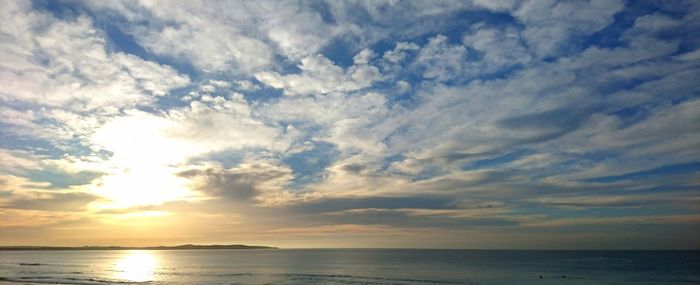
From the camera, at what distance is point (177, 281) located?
111000 mm

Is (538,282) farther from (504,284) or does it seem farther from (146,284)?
(146,284)

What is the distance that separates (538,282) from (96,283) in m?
101

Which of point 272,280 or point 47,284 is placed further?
point 272,280

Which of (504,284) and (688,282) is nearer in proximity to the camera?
(504,284)

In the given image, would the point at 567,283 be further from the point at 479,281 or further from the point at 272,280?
the point at 272,280

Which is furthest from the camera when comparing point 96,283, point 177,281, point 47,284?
point 177,281

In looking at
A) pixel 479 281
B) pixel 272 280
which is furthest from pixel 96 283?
pixel 479 281

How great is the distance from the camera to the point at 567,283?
352 ft

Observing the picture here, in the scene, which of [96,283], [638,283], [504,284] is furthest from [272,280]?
[638,283]

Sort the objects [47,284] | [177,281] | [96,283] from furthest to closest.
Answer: [177,281], [96,283], [47,284]

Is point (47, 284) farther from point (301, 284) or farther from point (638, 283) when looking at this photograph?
point (638, 283)

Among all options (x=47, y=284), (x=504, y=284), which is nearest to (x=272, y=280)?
(x=47, y=284)

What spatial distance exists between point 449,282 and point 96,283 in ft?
262

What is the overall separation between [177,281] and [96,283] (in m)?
17.2
